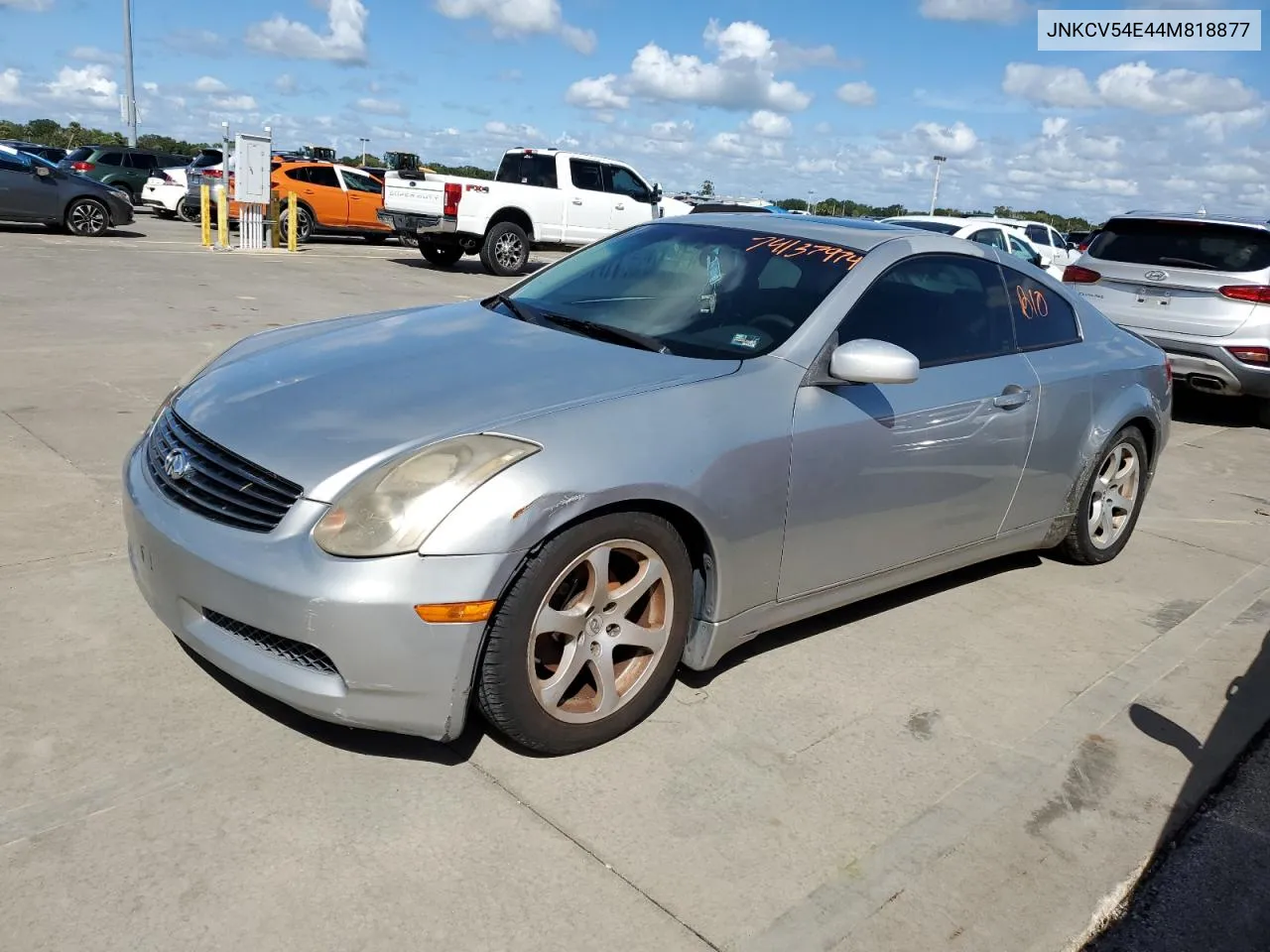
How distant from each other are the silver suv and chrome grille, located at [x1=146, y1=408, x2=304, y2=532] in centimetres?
791

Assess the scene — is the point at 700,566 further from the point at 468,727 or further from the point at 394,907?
the point at 394,907

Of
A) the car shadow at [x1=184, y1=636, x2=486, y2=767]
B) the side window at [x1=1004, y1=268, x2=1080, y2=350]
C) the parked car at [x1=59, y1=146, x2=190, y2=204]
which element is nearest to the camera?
the car shadow at [x1=184, y1=636, x2=486, y2=767]

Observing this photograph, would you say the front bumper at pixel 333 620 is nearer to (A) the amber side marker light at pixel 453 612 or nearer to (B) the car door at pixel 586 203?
(A) the amber side marker light at pixel 453 612

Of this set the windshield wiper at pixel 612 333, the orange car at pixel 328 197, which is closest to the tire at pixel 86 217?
the orange car at pixel 328 197

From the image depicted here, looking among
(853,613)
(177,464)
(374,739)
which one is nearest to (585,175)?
(853,613)

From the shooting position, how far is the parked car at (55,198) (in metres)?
17.1

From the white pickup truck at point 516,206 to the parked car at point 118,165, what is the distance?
11710 mm

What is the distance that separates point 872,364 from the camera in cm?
340

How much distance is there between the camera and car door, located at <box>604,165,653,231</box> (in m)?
18.2

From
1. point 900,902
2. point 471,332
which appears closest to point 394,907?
point 900,902

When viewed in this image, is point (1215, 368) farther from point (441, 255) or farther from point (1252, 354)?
point (441, 255)

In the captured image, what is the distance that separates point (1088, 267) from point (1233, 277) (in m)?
1.19

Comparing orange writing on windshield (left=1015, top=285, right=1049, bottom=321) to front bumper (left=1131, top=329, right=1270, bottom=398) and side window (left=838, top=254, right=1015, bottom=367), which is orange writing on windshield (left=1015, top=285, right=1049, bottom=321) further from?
front bumper (left=1131, top=329, right=1270, bottom=398)

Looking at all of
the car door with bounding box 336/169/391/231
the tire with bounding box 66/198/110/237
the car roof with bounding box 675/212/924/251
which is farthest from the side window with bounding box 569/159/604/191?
the car roof with bounding box 675/212/924/251
